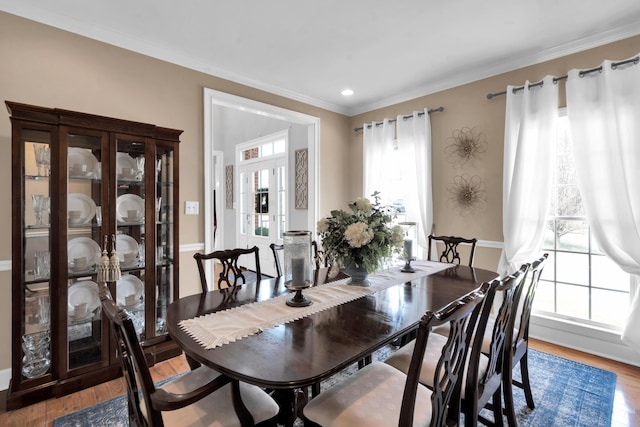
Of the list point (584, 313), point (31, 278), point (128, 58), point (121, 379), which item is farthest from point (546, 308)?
point (128, 58)

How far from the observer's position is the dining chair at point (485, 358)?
129 centimetres

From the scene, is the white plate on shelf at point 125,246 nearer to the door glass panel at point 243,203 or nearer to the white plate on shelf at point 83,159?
the white plate on shelf at point 83,159

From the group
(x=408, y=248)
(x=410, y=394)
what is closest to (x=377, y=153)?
(x=408, y=248)

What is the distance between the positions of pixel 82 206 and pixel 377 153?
315 cm

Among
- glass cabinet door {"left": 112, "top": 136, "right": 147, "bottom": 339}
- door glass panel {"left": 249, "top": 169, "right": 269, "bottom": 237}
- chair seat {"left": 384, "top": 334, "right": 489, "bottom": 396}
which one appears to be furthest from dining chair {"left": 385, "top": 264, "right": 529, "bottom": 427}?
door glass panel {"left": 249, "top": 169, "right": 269, "bottom": 237}

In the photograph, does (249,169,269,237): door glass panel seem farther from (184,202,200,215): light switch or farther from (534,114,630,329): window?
(534,114,630,329): window

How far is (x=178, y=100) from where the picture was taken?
297 centimetres

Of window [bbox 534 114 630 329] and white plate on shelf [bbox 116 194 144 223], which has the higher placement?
white plate on shelf [bbox 116 194 144 223]

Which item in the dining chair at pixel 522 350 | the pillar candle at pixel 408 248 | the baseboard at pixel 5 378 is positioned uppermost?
the pillar candle at pixel 408 248

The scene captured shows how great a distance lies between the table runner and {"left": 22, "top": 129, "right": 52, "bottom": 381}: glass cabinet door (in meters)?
1.43

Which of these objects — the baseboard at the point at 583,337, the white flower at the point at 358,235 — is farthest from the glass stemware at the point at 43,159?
the baseboard at the point at 583,337

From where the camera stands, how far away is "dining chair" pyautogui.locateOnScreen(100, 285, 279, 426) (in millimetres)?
978

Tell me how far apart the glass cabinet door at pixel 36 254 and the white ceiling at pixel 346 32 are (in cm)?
98

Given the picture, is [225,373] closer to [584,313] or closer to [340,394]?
[340,394]
